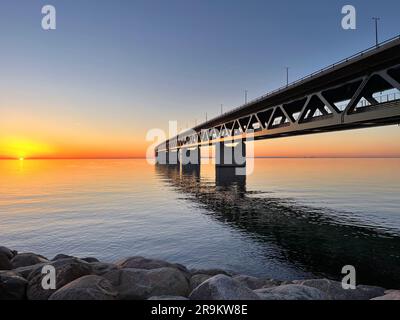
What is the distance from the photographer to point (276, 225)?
896 inches

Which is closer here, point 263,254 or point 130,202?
point 263,254

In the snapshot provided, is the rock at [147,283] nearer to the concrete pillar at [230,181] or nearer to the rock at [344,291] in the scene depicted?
the rock at [344,291]

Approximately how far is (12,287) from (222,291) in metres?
5.94

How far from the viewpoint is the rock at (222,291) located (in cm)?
693

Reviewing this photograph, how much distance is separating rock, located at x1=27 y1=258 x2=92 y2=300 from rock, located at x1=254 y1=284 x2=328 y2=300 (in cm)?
575

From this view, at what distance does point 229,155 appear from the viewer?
3538 inches

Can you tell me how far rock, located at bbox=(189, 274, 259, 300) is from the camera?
22.7 ft

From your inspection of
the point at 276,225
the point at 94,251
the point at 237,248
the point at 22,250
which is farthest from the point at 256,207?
the point at 22,250

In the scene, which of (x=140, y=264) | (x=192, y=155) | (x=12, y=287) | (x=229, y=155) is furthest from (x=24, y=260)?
(x=192, y=155)

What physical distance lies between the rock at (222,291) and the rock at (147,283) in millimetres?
1317

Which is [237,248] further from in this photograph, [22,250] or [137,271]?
[22,250]

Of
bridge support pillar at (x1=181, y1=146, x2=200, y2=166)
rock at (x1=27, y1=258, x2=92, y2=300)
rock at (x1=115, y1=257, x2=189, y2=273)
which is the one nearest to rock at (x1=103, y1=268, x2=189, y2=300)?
rock at (x1=27, y1=258, x2=92, y2=300)

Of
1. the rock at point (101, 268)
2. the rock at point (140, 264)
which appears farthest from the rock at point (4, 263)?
the rock at point (140, 264)
